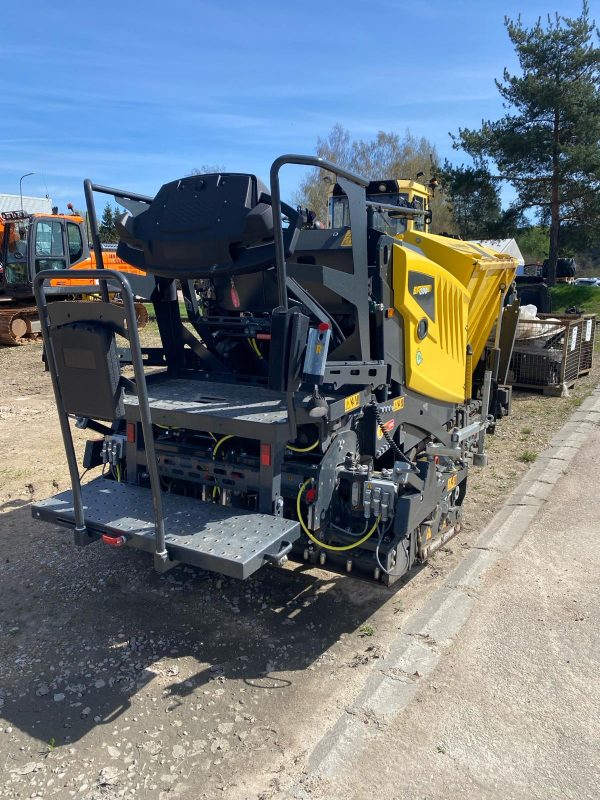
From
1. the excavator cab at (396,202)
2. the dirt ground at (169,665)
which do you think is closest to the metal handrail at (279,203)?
the excavator cab at (396,202)

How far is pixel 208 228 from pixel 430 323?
1.72m

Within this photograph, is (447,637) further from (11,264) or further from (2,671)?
(11,264)

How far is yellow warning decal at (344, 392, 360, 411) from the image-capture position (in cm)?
347

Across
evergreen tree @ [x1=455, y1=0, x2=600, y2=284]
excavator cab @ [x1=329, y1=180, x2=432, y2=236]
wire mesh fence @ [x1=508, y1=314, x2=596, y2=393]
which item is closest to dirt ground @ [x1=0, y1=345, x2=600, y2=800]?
excavator cab @ [x1=329, y1=180, x2=432, y2=236]

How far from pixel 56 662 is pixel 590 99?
77.3 ft

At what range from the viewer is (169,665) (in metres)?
3.38

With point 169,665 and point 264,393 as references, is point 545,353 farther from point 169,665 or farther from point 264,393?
point 169,665

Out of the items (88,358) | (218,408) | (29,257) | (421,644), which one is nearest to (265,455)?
(218,408)

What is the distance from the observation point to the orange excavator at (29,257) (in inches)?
583

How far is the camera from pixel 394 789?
8.48 ft

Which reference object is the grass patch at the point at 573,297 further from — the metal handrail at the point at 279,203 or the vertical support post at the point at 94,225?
the metal handrail at the point at 279,203

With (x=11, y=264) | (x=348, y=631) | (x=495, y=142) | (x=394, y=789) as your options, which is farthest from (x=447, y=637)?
(x=495, y=142)

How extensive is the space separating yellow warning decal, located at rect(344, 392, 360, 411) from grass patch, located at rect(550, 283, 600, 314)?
24.0 m

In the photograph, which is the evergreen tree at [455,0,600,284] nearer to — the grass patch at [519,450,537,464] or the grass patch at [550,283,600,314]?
the grass patch at [550,283,600,314]
